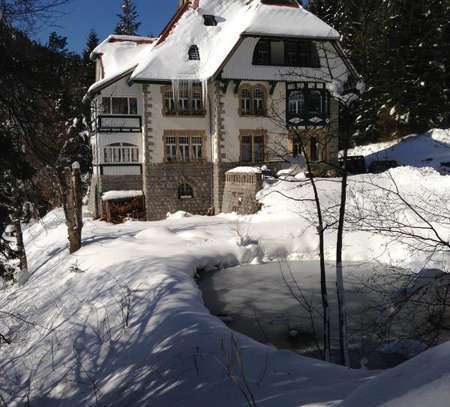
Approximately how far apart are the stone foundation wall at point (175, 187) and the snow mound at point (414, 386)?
21633 millimetres

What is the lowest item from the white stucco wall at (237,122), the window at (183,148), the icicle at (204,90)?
the window at (183,148)

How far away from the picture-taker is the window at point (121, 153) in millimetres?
24141

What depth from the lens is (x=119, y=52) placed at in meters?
26.8

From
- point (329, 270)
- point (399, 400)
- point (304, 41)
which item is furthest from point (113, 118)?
point (399, 400)

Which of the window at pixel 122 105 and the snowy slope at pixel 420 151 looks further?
the snowy slope at pixel 420 151

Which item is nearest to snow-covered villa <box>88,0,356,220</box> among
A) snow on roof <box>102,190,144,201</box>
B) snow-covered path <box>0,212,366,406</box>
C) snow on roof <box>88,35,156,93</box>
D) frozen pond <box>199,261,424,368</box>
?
snow on roof <box>102,190,144,201</box>

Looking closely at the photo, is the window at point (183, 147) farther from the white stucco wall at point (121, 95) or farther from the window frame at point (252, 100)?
the window frame at point (252, 100)

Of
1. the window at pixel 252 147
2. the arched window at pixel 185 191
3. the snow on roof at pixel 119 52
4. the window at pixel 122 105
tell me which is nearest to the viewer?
the window at pixel 122 105

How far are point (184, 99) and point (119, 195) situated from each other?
6.28 metres

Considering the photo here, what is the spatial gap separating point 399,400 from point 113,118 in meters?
23.2

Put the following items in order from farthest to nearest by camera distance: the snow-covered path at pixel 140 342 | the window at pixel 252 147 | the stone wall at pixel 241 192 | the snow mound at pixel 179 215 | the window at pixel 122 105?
1. the window at pixel 252 147
2. the window at pixel 122 105
3. the snow mound at pixel 179 215
4. the stone wall at pixel 241 192
5. the snow-covered path at pixel 140 342

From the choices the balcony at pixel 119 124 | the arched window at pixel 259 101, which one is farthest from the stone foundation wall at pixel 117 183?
the arched window at pixel 259 101

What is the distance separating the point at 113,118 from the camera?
2391 cm

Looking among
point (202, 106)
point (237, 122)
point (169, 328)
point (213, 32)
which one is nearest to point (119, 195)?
point (202, 106)
